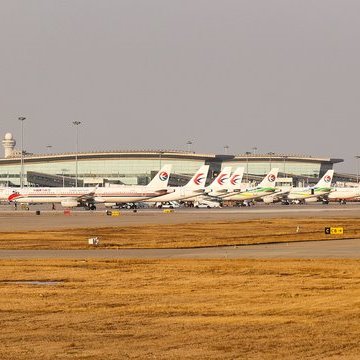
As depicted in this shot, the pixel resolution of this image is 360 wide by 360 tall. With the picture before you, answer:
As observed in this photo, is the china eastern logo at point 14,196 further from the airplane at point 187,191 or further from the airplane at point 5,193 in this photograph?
the airplane at point 187,191

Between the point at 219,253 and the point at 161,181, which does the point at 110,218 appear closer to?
the point at 161,181

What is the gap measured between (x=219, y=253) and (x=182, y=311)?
2332 centimetres

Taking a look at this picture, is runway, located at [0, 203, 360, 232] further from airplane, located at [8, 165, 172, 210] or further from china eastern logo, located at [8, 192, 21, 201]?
china eastern logo, located at [8, 192, 21, 201]

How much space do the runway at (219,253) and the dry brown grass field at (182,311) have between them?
17.9 ft

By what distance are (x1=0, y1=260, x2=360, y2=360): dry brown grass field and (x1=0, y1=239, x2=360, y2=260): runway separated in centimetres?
545

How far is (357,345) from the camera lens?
75.6 ft

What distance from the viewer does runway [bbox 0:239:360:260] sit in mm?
49625

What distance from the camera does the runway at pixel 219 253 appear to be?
163ft

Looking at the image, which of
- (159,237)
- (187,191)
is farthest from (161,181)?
(159,237)

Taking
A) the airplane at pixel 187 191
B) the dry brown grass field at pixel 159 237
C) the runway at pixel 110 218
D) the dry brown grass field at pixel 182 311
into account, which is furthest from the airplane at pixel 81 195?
the dry brown grass field at pixel 182 311

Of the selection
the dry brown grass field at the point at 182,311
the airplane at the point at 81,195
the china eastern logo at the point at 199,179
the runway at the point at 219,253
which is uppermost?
the dry brown grass field at the point at 182,311

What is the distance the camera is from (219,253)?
52375 millimetres

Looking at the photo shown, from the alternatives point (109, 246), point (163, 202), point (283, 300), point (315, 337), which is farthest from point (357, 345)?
point (163, 202)

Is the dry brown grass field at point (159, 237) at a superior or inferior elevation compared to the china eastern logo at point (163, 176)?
superior
